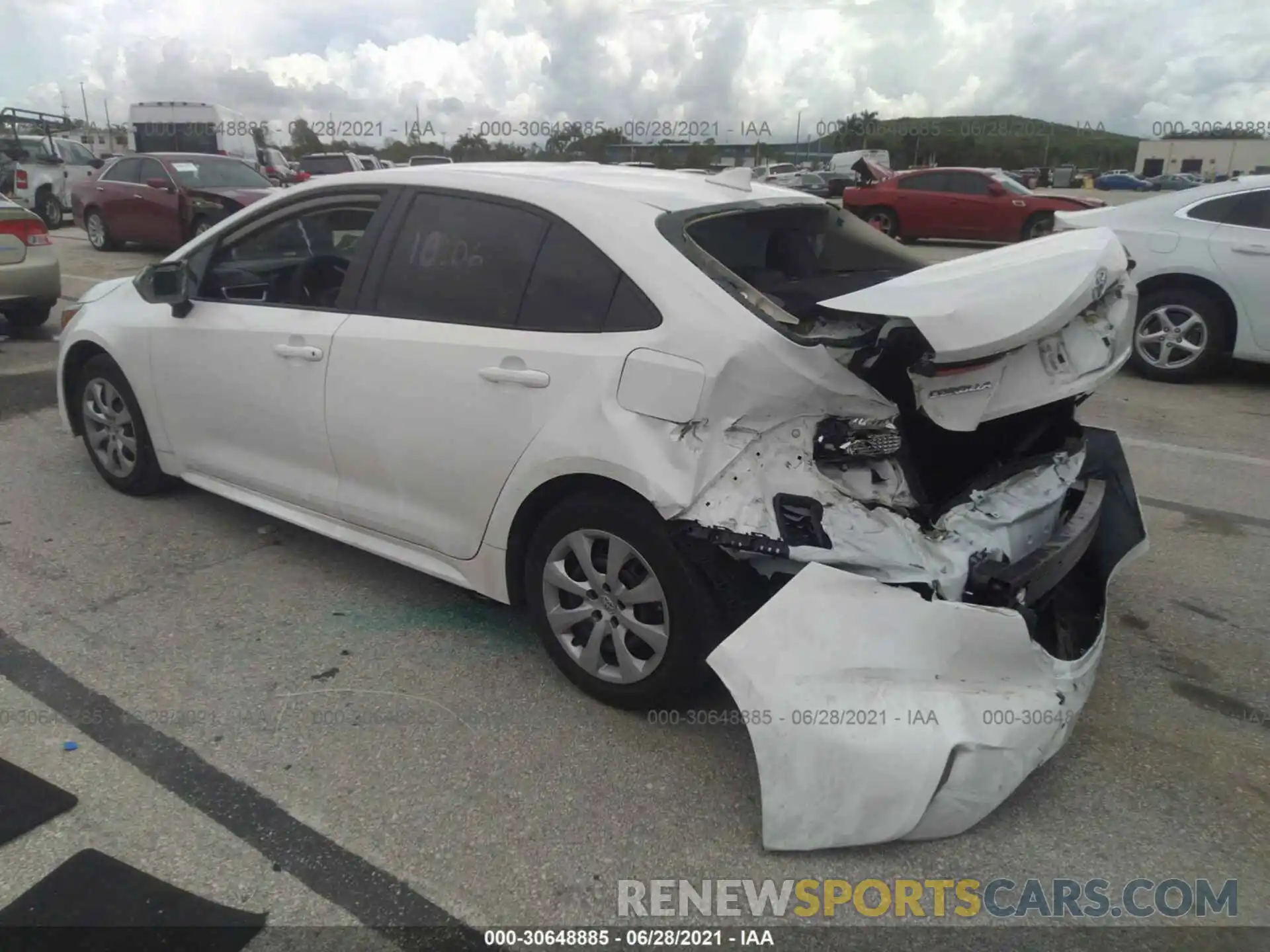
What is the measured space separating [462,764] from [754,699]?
942 mm

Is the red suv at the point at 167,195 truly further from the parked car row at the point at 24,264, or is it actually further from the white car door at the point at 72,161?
the white car door at the point at 72,161

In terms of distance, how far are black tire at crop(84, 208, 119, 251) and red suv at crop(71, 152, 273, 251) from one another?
0.02 meters

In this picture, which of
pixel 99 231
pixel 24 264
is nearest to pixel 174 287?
pixel 24 264

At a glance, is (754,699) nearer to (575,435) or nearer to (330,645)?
(575,435)

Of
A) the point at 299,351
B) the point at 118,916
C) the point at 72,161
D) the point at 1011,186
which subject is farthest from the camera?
the point at 72,161

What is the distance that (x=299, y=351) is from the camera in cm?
360

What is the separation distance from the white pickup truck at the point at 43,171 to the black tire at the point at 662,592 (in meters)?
20.3

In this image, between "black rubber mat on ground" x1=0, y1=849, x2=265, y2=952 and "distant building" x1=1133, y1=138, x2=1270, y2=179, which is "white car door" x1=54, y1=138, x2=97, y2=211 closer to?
"black rubber mat on ground" x1=0, y1=849, x2=265, y2=952

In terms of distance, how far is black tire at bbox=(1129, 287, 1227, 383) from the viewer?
7145 mm

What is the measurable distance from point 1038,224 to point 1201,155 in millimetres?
72073

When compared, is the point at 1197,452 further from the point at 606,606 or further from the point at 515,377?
the point at 515,377

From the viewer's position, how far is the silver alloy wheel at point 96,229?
15180 mm

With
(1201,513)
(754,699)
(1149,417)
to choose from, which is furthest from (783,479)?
(1149,417)

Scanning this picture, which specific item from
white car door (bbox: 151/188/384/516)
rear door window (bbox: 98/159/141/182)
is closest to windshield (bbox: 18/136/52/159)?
rear door window (bbox: 98/159/141/182)
